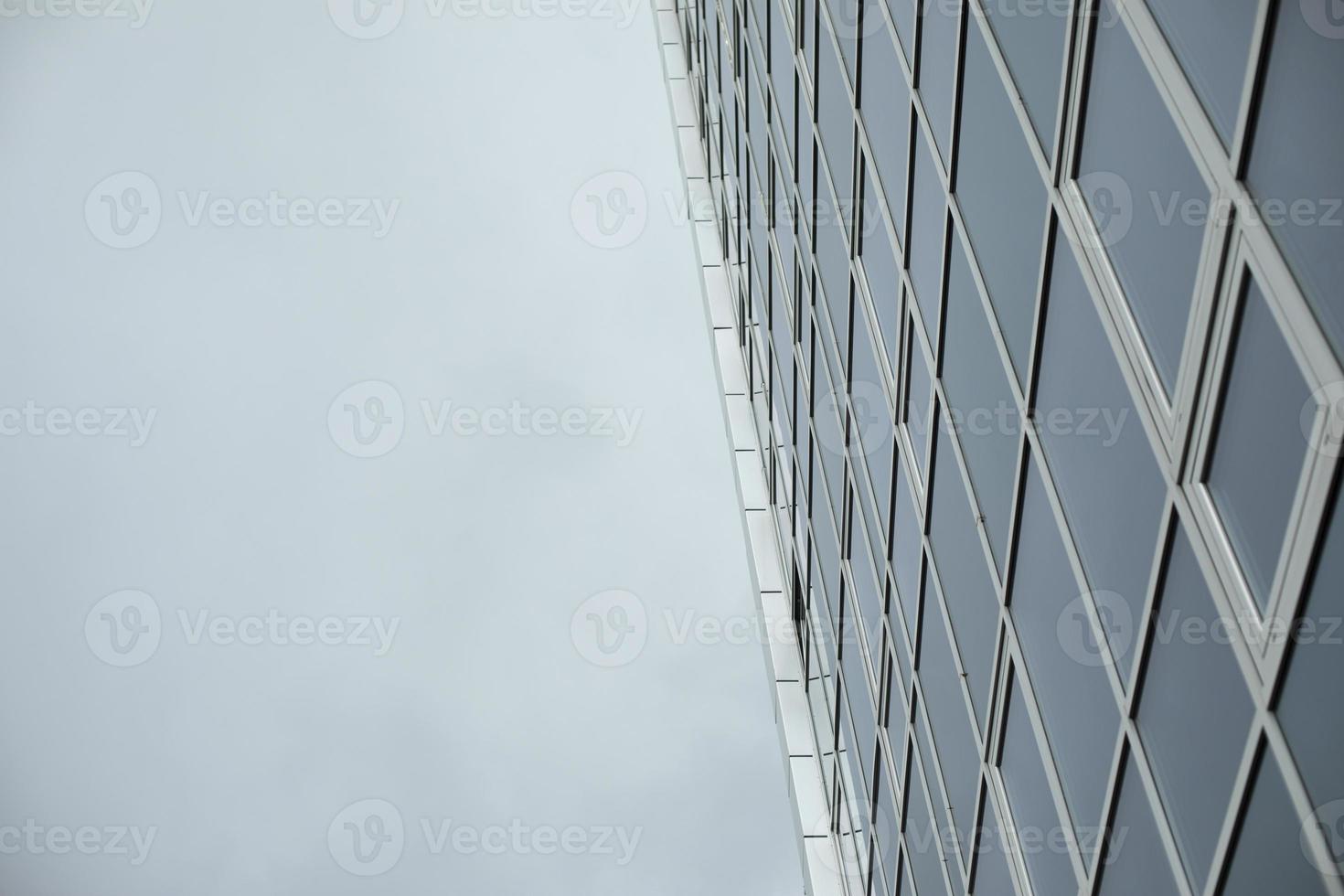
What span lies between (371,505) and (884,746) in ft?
159

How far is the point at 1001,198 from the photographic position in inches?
495

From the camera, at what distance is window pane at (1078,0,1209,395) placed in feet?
28.6

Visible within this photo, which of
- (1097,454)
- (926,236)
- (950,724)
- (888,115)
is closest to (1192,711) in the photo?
(1097,454)

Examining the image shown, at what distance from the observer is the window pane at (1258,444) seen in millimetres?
7613

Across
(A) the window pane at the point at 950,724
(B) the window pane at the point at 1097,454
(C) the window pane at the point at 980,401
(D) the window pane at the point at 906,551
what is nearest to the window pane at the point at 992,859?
(A) the window pane at the point at 950,724

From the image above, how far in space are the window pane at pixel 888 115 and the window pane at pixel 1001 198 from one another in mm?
2474

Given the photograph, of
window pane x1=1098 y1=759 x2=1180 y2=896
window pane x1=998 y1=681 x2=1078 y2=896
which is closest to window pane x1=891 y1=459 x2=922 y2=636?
window pane x1=998 y1=681 x2=1078 y2=896

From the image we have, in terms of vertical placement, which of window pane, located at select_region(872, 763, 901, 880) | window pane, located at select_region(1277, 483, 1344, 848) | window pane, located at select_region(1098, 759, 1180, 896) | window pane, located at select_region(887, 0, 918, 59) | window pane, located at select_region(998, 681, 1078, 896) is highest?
window pane, located at select_region(887, 0, 918, 59)

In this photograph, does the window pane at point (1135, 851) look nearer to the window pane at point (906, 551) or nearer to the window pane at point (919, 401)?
the window pane at point (919, 401)

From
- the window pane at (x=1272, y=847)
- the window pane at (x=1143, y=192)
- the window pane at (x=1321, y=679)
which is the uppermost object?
the window pane at (x=1143, y=192)

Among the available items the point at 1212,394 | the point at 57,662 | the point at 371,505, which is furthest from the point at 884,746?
the point at 57,662

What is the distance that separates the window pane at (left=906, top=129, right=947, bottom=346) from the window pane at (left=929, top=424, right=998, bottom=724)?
140 centimetres

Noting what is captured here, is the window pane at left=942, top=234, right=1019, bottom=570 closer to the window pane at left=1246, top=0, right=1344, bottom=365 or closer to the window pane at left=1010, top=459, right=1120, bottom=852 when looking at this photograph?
the window pane at left=1010, top=459, right=1120, bottom=852

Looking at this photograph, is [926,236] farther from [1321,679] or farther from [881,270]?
[1321,679]
